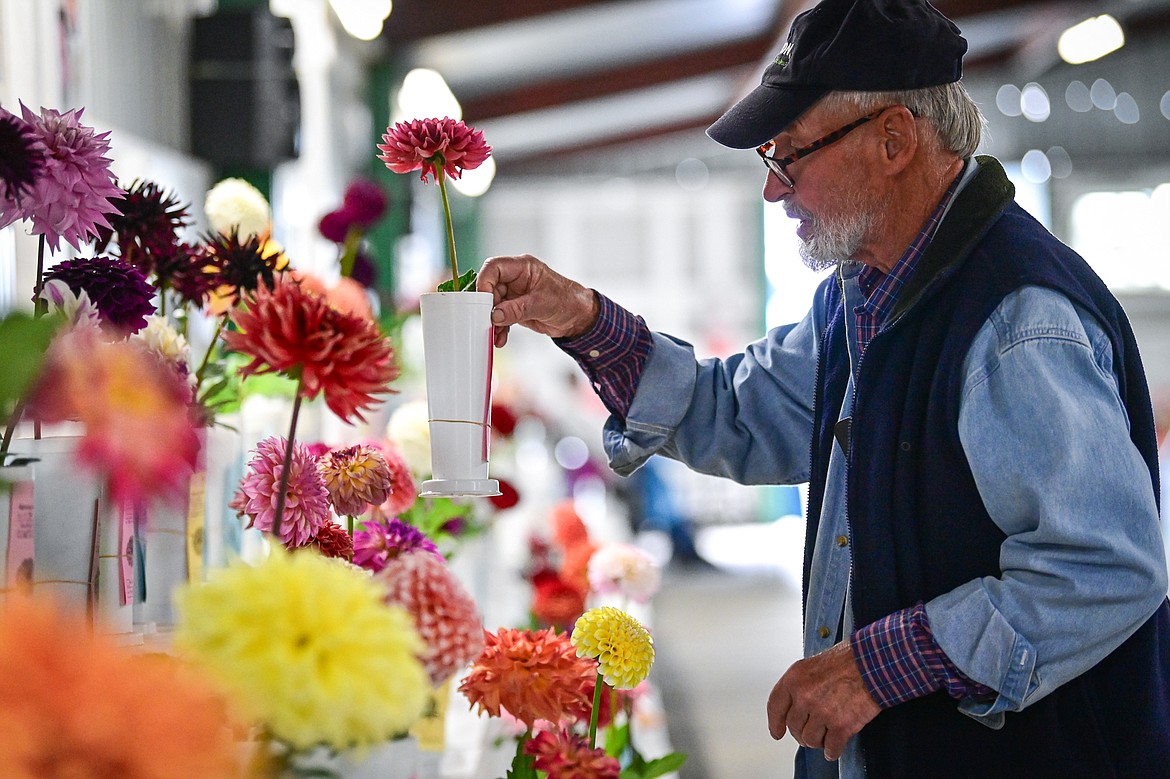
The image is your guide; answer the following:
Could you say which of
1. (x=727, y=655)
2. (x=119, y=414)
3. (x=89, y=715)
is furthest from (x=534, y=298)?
(x=727, y=655)

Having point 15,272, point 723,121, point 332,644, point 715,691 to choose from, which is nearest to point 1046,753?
point 723,121

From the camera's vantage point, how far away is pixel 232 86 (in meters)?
2.48

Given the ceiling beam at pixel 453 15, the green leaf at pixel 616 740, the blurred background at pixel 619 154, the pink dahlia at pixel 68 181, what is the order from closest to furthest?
the pink dahlia at pixel 68 181, the green leaf at pixel 616 740, the blurred background at pixel 619 154, the ceiling beam at pixel 453 15

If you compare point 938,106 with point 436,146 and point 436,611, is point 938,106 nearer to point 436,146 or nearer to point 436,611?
point 436,146

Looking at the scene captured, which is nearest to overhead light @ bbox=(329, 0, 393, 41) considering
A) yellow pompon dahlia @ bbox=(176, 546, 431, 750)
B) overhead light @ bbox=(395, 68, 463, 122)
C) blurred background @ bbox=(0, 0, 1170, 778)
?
blurred background @ bbox=(0, 0, 1170, 778)

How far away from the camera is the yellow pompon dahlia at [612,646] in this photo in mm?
1009

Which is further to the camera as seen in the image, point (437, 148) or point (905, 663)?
point (905, 663)

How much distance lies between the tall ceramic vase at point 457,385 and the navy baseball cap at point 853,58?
0.44 meters

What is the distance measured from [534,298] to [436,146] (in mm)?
372

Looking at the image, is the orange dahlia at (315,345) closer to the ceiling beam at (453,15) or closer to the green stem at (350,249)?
the green stem at (350,249)

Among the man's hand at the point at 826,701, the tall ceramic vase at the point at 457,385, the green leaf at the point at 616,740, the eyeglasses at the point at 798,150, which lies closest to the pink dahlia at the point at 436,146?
the tall ceramic vase at the point at 457,385

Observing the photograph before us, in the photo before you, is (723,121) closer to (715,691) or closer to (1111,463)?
(1111,463)

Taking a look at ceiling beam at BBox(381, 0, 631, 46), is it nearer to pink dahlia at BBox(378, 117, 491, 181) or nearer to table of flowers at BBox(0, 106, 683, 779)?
table of flowers at BBox(0, 106, 683, 779)

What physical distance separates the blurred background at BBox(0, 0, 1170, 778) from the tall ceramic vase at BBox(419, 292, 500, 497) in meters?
0.71
